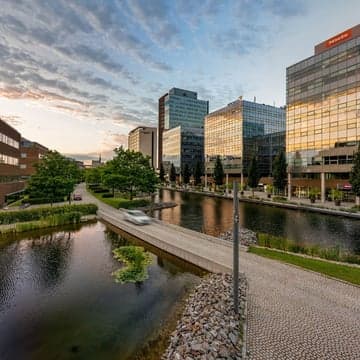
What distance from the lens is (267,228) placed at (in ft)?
97.6

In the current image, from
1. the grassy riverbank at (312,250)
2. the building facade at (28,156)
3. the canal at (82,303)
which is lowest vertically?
the canal at (82,303)

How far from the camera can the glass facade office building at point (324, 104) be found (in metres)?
46.3

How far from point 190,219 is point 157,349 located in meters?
26.4

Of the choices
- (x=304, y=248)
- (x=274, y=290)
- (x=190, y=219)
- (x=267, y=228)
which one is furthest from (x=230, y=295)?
(x=190, y=219)

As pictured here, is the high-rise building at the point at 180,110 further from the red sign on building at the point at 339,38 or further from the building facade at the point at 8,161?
the red sign on building at the point at 339,38

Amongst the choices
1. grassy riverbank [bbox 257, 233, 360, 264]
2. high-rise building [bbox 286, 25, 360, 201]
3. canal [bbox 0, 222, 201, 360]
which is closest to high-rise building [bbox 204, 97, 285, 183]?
high-rise building [bbox 286, 25, 360, 201]

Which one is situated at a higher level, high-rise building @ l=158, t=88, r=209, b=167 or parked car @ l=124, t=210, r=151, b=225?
high-rise building @ l=158, t=88, r=209, b=167

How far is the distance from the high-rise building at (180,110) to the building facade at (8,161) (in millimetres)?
115210

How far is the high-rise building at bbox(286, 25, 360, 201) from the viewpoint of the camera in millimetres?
46438

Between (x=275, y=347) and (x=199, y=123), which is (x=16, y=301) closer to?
(x=275, y=347)

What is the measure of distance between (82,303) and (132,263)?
18.1ft

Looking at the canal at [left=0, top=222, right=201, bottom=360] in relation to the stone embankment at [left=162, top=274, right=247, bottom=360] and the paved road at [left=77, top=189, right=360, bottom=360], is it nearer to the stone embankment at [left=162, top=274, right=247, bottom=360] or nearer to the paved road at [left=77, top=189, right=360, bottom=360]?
the stone embankment at [left=162, top=274, right=247, bottom=360]

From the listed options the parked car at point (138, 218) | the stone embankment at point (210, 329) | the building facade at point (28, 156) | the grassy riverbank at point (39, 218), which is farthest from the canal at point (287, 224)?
the building facade at point (28, 156)

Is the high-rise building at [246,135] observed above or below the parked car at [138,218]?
above
